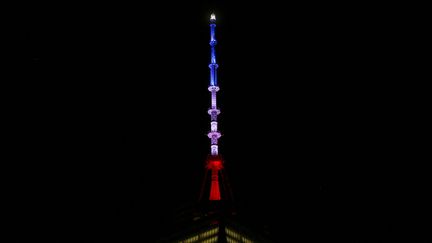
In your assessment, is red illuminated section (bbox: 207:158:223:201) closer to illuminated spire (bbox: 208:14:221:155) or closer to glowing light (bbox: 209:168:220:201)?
glowing light (bbox: 209:168:220:201)

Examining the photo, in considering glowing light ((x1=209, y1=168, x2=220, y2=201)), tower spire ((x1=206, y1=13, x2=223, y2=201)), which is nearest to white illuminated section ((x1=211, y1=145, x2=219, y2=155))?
tower spire ((x1=206, y1=13, x2=223, y2=201))

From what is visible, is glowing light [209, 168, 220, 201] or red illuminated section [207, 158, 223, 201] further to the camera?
glowing light [209, 168, 220, 201]

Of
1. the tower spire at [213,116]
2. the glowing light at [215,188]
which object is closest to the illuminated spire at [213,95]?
the tower spire at [213,116]

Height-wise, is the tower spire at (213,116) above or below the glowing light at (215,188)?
above

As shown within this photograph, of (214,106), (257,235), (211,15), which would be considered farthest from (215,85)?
(257,235)

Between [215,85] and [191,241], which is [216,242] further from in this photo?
[215,85]

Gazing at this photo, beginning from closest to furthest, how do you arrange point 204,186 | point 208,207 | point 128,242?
point 128,242, point 208,207, point 204,186

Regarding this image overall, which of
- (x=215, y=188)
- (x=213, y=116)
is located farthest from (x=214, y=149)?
(x=215, y=188)

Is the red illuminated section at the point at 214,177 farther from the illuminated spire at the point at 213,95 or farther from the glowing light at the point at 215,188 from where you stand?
the illuminated spire at the point at 213,95
